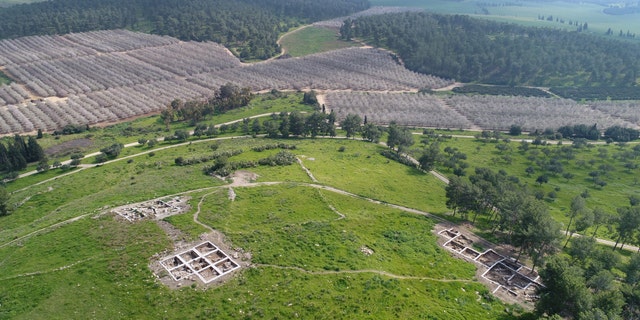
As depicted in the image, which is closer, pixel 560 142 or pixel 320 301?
pixel 320 301

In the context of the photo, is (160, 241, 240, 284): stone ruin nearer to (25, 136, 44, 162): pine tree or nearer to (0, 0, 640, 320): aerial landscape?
(0, 0, 640, 320): aerial landscape

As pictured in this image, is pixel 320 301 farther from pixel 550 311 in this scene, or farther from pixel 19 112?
pixel 19 112

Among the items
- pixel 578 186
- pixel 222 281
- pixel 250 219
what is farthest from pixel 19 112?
pixel 578 186

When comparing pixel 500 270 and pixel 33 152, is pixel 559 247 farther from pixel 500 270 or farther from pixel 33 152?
pixel 33 152

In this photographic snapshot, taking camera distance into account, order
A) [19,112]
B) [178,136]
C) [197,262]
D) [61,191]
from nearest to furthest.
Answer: [197,262] → [61,191] → [178,136] → [19,112]

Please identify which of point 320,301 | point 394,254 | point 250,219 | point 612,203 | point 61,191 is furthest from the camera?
point 612,203

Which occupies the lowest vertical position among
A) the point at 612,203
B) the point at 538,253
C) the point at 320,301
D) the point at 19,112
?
the point at 612,203

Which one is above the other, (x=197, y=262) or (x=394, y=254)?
(x=197, y=262)

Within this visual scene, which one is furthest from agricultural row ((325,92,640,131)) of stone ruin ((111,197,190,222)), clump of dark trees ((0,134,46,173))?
clump of dark trees ((0,134,46,173))
